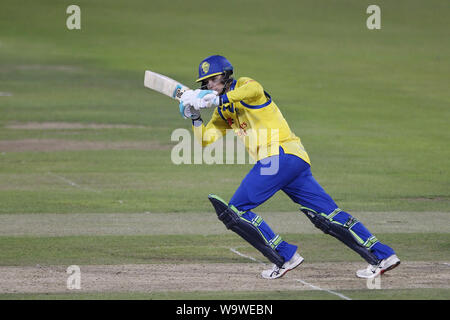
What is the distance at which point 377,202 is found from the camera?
14.7 meters

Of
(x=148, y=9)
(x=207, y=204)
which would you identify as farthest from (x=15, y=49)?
(x=207, y=204)

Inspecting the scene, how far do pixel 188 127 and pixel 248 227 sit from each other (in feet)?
52.0

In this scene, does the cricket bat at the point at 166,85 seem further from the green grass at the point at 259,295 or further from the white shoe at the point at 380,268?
the white shoe at the point at 380,268

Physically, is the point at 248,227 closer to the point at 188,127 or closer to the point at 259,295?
the point at 259,295

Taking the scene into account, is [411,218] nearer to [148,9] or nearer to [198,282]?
[198,282]

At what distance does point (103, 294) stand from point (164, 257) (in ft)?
6.75

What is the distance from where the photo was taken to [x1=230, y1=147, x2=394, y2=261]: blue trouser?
8.78 metres

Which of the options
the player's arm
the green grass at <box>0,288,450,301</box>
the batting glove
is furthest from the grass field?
the player's arm

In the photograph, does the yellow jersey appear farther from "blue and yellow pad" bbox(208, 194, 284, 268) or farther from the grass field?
the grass field

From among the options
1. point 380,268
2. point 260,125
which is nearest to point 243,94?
point 260,125

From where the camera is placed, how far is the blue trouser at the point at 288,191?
8.78m

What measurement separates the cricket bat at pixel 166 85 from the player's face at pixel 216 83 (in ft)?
0.93

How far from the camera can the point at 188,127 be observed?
2452 centimetres
